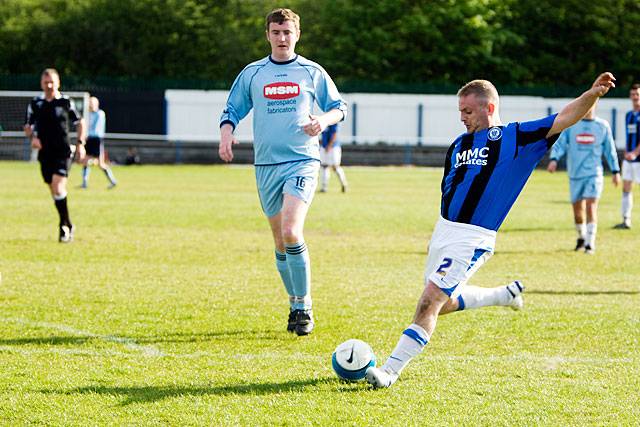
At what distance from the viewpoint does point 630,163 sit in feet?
58.5

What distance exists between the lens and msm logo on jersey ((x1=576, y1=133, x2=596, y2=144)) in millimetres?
13812

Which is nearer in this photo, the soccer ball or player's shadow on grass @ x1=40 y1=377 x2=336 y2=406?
player's shadow on grass @ x1=40 y1=377 x2=336 y2=406

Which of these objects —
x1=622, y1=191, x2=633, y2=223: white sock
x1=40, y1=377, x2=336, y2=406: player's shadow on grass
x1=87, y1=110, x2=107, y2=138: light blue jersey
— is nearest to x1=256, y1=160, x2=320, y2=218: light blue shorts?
x1=40, y1=377, x2=336, y2=406: player's shadow on grass

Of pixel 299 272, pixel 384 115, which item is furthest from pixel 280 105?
pixel 384 115

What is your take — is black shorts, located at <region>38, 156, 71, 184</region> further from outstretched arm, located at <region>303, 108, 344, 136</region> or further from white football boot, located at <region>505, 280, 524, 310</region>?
white football boot, located at <region>505, 280, 524, 310</region>

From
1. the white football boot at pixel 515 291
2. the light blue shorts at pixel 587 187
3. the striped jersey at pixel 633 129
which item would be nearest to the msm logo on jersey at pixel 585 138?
the light blue shorts at pixel 587 187

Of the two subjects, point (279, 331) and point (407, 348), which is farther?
point (279, 331)

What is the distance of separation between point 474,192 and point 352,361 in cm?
132

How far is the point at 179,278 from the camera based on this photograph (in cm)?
1065

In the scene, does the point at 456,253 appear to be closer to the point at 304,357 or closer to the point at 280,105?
the point at 304,357

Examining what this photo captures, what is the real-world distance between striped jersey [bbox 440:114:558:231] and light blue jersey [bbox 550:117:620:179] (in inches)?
306

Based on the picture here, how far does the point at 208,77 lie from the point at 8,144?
40.9ft

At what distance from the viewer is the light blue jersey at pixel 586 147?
13.6m

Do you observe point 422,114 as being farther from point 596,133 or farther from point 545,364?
point 545,364
